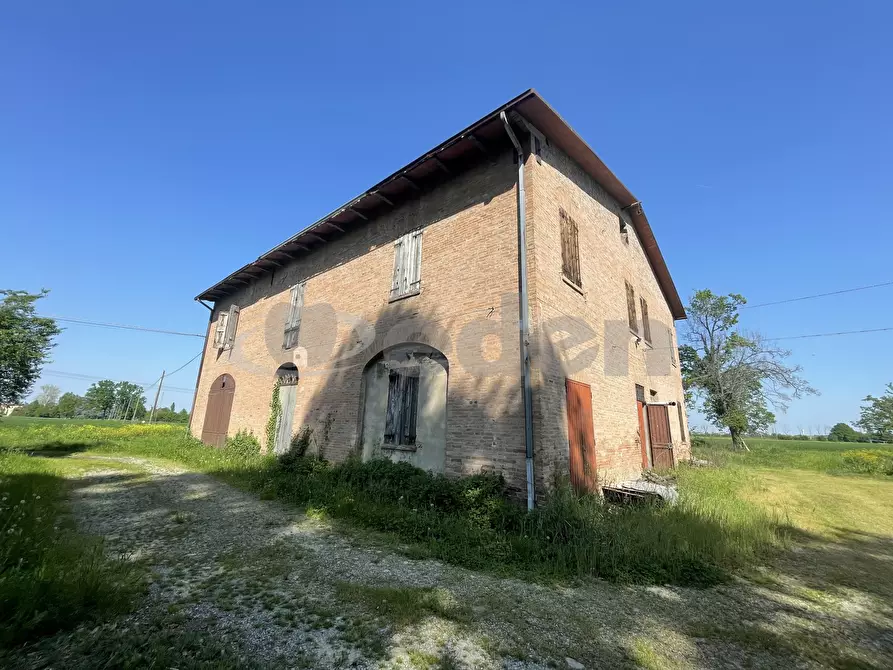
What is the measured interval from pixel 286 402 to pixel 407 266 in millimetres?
5669

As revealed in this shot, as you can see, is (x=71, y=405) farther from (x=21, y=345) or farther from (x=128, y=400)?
(x=21, y=345)

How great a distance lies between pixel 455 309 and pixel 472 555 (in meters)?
4.24

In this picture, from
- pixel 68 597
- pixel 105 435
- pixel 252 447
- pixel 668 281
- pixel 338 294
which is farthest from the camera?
pixel 105 435

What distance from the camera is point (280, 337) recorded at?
38.7 ft

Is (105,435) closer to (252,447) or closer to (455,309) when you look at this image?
(252,447)

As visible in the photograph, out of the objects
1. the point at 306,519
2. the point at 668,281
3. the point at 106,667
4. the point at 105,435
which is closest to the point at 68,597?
the point at 106,667

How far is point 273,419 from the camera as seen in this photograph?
430 inches

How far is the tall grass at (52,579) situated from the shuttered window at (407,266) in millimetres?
6163

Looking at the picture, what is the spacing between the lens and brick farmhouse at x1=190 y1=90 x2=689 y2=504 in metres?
6.34

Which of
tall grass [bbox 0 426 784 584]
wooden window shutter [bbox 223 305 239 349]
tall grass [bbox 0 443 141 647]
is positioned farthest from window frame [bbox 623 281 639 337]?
wooden window shutter [bbox 223 305 239 349]

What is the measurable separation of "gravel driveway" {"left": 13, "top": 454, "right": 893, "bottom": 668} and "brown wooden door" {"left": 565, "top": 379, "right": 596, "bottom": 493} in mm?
2674

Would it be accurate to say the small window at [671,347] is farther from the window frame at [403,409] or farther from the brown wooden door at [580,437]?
the window frame at [403,409]

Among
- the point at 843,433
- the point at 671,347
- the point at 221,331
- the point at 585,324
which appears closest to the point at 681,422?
the point at 671,347

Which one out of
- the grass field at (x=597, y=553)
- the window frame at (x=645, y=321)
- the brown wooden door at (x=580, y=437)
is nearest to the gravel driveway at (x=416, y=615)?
the grass field at (x=597, y=553)
